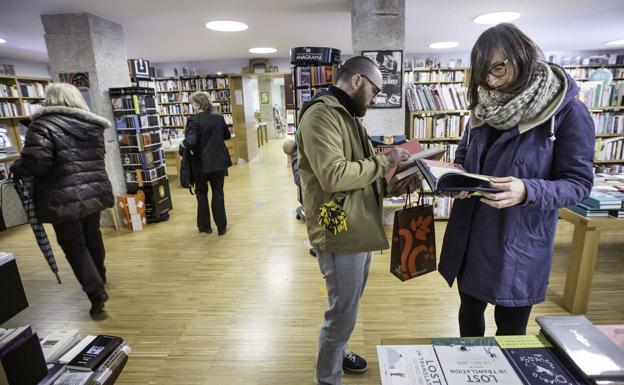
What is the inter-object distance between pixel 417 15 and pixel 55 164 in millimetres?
4474

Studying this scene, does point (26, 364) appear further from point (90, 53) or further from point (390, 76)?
point (90, 53)

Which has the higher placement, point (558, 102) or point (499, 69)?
point (499, 69)

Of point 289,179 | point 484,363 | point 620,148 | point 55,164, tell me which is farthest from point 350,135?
point 289,179

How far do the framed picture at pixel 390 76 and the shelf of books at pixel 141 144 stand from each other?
8.79ft

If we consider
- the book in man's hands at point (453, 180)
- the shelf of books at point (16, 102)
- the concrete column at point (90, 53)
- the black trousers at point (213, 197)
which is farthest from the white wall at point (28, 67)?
the book in man's hands at point (453, 180)

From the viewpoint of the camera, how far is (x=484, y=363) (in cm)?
90

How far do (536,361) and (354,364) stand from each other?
105 centimetres

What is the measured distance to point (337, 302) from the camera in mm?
1360

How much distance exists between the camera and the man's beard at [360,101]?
50.8 inches

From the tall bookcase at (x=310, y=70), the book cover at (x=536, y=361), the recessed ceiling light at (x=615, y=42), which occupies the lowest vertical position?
the book cover at (x=536, y=361)

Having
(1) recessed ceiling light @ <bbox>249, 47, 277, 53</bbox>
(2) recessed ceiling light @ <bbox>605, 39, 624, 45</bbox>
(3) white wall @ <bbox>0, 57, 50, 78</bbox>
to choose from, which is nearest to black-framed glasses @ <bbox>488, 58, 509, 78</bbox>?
(1) recessed ceiling light @ <bbox>249, 47, 277, 53</bbox>

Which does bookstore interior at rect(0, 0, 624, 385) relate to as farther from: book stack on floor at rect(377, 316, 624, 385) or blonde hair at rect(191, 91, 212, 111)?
blonde hair at rect(191, 91, 212, 111)

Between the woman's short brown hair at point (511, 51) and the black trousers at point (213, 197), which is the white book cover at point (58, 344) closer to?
the woman's short brown hair at point (511, 51)

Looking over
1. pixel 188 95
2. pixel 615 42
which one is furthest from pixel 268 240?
pixel 615 42
